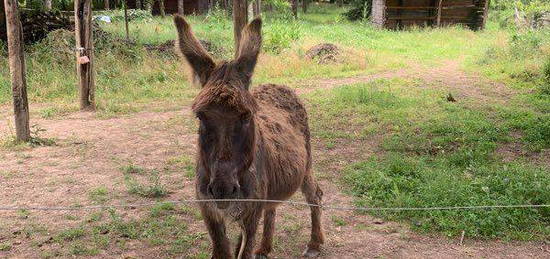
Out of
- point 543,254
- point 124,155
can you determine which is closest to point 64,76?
point 124,155

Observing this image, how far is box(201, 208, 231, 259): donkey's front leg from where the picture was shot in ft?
12.2

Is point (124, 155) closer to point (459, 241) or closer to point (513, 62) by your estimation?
point (459, 241)

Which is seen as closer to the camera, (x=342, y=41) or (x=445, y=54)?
(x=445, y=54)

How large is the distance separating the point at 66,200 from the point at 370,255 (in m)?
3.75

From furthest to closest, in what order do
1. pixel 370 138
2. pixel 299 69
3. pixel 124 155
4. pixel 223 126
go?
1. pixel 299 69
2. pixel 370 138
3. pixel 124 155
4. pixel 223 126

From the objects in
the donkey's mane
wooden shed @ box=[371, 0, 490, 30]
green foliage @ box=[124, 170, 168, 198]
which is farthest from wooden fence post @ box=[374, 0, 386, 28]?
the donkey's mane

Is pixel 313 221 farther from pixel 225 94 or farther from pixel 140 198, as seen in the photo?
pixel 140 198

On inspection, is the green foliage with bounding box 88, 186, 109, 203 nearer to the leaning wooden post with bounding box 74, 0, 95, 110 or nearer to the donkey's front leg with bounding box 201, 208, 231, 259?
the donkey's front leg with bounding box 201, 208, 231, 259

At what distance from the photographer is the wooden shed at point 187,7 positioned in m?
35.0

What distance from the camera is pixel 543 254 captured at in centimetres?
485

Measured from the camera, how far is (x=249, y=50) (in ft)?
11.8

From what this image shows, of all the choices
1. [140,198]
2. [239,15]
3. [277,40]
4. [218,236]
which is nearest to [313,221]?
[218,236]

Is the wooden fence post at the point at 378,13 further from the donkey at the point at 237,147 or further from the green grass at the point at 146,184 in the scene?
the donkey at the point at 237,147

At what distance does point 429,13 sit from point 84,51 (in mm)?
23251
